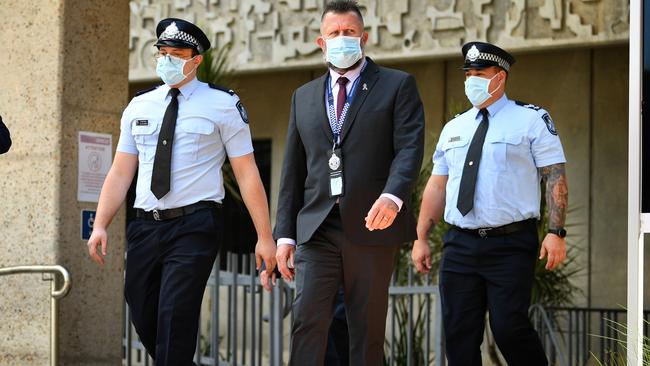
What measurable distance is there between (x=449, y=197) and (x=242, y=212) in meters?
8.04

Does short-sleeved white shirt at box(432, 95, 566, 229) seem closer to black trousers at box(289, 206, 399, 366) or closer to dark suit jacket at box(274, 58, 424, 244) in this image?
dark suit jacket at box(274, 58, 424, 244)

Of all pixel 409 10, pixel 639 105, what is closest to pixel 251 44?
pixel 409 10

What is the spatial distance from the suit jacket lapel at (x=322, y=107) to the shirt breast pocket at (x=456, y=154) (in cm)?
112

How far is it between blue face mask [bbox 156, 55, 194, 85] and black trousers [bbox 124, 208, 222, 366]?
0.71 metres

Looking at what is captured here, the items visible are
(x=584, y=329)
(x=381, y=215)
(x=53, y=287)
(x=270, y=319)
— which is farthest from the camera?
(x=584, y=329)

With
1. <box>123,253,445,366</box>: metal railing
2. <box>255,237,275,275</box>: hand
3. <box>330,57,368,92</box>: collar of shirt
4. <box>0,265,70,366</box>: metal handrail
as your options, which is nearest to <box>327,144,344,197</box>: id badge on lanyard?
<box>330,57,368,92</box>: collar of shirt

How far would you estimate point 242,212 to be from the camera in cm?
1478

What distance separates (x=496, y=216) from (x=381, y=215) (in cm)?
139

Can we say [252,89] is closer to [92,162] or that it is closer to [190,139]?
[92,162]

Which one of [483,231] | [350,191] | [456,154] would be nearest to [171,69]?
[350,191]

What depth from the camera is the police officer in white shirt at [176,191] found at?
20.5 feet

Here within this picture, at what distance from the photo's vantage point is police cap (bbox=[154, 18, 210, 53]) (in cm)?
645

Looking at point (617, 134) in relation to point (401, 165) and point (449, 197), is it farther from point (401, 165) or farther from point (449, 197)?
point (401, 165)

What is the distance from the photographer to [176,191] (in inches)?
Result: 248
